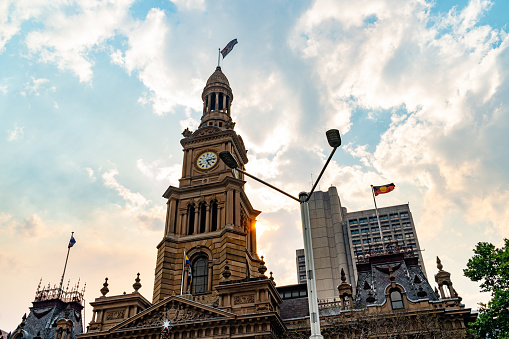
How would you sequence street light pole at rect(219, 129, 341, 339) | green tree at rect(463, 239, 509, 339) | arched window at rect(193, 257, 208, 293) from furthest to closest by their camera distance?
1. arched window at rect(193, 257, 208, 293)
2. green tree at rect(463, 239, 509, 339)
3. street light pole at rect(219, 129, 341, 339)

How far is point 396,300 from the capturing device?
114 ft

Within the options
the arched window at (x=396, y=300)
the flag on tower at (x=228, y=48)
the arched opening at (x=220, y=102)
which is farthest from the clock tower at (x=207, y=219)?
the arched window at (x=396, y=300)

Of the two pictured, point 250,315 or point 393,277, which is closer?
point 250,315

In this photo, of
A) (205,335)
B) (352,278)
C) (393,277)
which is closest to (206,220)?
(205,335)

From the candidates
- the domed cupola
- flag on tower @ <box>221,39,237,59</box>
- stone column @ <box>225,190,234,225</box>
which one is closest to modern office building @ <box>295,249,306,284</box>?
flag on tower @ <box>221,39,237,59</box>

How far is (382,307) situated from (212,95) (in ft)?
112

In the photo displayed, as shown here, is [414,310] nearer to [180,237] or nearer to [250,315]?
[250,315]

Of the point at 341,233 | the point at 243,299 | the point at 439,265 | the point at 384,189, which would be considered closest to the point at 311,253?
the point at 243,299

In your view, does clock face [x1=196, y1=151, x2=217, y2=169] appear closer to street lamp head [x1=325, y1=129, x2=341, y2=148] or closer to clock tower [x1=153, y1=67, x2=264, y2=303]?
clock tower [x1=153, y1=67, x2=264, y2=303]

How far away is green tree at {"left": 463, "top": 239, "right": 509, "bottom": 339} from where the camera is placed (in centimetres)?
2783

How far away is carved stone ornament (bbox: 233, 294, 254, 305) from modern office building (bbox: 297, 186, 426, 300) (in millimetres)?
61049

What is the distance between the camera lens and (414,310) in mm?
32719

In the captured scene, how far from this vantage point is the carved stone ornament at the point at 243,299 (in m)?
34.5

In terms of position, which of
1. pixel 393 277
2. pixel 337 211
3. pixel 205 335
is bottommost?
pixel 205 335
